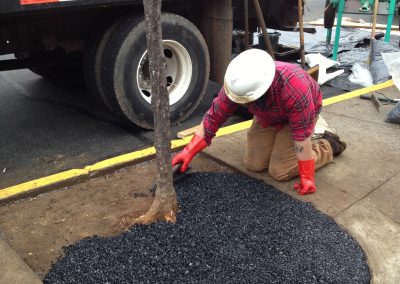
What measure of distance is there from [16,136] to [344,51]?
612cm

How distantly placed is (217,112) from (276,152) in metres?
0.62

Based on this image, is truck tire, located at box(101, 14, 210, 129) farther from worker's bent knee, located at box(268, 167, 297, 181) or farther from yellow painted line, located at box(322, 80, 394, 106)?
yellow painted line, located at box(322, 80, 394, 106)

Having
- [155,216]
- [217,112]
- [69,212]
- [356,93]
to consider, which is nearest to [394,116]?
[356,93]

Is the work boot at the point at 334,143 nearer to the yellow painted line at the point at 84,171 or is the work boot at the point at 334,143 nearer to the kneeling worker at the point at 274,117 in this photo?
the kneeling worker at the point at 274,117

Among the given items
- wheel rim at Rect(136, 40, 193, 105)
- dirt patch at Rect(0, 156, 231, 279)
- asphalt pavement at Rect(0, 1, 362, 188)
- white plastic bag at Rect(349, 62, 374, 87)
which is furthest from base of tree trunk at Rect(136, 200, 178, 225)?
white plastic bag at Rect(349, 62, 374, 87)

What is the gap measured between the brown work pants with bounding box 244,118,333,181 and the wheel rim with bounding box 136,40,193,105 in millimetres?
1237

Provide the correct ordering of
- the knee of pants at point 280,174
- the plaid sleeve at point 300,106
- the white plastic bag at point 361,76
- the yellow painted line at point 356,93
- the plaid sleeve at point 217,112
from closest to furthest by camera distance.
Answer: the plaid sleeve at point 300,106, the plaid sleeve at point 217,112, the knee of pants at point 280,174, the yellow painted line at point 356,93, the white plastic bag at point 361,76

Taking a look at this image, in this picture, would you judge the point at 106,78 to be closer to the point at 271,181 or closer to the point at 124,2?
the point at 124,2

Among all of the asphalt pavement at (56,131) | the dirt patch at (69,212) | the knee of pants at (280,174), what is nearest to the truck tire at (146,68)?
the asphalt pavement at (56,131)

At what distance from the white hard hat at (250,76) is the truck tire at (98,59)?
1.75 m

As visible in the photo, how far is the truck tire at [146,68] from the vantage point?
404 cm

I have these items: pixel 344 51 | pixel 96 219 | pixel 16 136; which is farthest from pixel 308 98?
pixel 344 51

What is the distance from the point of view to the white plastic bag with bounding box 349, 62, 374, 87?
634 cm

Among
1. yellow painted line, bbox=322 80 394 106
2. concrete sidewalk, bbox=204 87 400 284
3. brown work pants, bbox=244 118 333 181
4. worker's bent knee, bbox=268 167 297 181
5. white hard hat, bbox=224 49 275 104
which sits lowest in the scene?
concrete sidewalk, bbox=204 87 400 284
